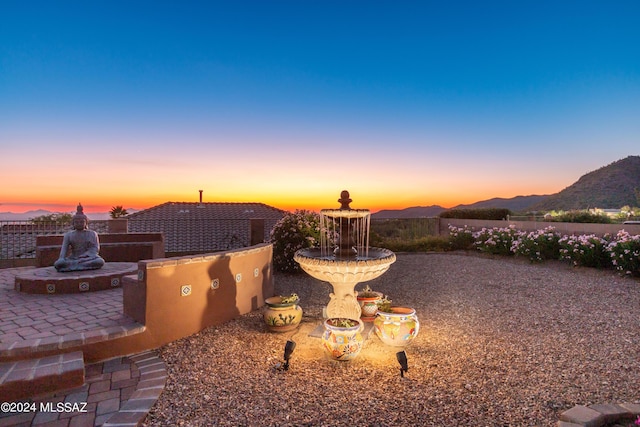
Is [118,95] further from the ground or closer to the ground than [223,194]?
further from the ground

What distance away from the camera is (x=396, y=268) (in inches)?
427

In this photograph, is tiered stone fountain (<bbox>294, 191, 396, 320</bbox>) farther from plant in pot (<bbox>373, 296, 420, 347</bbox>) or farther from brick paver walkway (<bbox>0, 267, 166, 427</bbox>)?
brick paver walkway (<bbox>0, 267, 166, 427</bbox>)

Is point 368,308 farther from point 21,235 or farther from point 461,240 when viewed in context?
point 21,235

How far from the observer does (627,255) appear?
8680 millimetres

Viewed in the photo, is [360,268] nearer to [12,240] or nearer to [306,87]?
[306,87]

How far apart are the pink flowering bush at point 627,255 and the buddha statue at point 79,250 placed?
1267cm

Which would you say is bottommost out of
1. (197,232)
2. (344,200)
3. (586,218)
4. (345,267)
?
(197,232)

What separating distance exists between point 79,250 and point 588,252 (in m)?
13.0

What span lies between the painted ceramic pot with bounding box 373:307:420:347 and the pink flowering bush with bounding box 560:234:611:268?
26.5 feet

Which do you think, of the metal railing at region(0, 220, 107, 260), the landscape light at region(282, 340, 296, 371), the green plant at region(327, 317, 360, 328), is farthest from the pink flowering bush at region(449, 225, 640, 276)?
the metal railing at region(0, 220, 107, 260)

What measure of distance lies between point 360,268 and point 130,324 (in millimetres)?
Result: 3123

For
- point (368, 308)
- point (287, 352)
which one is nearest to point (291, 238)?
point (368, 308)

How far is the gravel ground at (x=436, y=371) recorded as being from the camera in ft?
10.1

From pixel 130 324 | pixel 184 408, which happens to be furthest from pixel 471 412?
pixel 130 324
